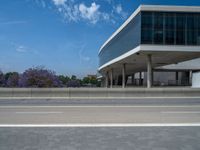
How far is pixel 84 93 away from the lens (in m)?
23.2

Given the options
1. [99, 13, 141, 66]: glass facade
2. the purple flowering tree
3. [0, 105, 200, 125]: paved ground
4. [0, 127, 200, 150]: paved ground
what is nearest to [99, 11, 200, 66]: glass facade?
[99, 13, 141, 66]: glass facade

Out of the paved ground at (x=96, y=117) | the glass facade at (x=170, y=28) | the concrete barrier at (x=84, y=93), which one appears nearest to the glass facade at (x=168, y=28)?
the glass facade at (x=170, y=28)

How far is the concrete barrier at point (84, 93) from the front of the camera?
22.7 metres

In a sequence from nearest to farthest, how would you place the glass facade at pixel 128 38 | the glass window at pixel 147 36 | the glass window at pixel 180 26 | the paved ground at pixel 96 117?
the paved ground at pixel 96 117 < the glass window at pixel 147 36 < the glass window at pixel 180 26 < the glass facade at pixel 128 38

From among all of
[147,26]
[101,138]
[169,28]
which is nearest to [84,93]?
[101,138]

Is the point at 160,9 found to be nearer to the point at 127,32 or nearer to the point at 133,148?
the point at 127,32

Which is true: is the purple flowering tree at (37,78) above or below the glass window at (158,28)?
below

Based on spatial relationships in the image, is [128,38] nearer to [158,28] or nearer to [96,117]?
[158,28]

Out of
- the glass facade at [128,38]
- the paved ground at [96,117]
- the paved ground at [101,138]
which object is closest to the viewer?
the paved ground at [101,138]

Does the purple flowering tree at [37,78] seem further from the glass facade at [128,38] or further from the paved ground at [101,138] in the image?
the paved ground at [101,138]

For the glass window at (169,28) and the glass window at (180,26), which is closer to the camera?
the glass window at (169,28)

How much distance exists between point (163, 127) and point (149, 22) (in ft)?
116

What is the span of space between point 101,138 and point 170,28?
126ft

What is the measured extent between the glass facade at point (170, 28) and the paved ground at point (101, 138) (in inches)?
1361
